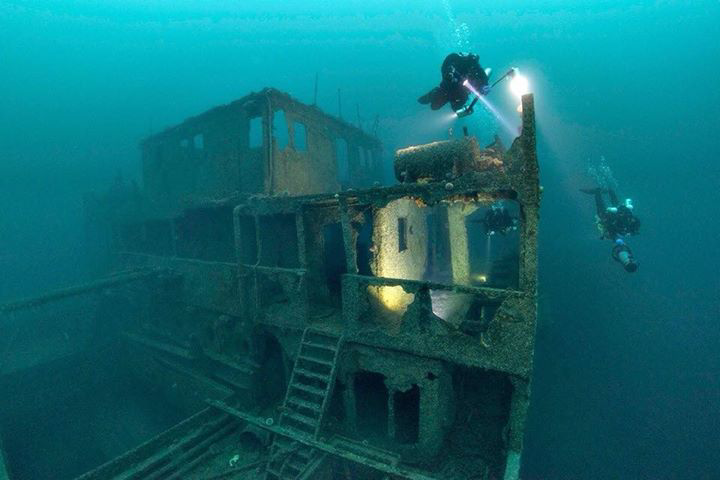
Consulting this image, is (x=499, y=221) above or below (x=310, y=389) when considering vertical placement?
above

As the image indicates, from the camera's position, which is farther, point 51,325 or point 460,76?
point 51,325

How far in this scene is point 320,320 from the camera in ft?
31.8

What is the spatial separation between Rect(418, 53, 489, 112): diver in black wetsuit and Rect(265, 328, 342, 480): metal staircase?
256 inches

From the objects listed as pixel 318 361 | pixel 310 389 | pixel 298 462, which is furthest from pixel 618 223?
pixel 298 462

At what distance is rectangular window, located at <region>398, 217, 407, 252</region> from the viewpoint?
516 inches

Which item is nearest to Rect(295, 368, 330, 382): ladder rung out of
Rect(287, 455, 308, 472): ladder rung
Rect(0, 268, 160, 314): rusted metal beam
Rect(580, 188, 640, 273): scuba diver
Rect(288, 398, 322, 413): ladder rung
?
Rect(288, 398, 322, 413): ladder rung

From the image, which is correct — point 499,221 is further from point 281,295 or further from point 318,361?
point 318,361

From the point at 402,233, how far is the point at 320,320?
551 centimetres

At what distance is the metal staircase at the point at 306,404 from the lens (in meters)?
7.29

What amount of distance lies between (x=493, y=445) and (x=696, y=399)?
24214mm

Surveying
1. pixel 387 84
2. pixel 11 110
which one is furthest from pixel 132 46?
pixel 387 84

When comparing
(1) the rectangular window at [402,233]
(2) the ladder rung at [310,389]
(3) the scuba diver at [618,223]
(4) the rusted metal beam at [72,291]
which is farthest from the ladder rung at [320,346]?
(3) the scuba diver at [618,223]

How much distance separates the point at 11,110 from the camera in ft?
182

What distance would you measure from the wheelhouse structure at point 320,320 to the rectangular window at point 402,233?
0.09 meters
